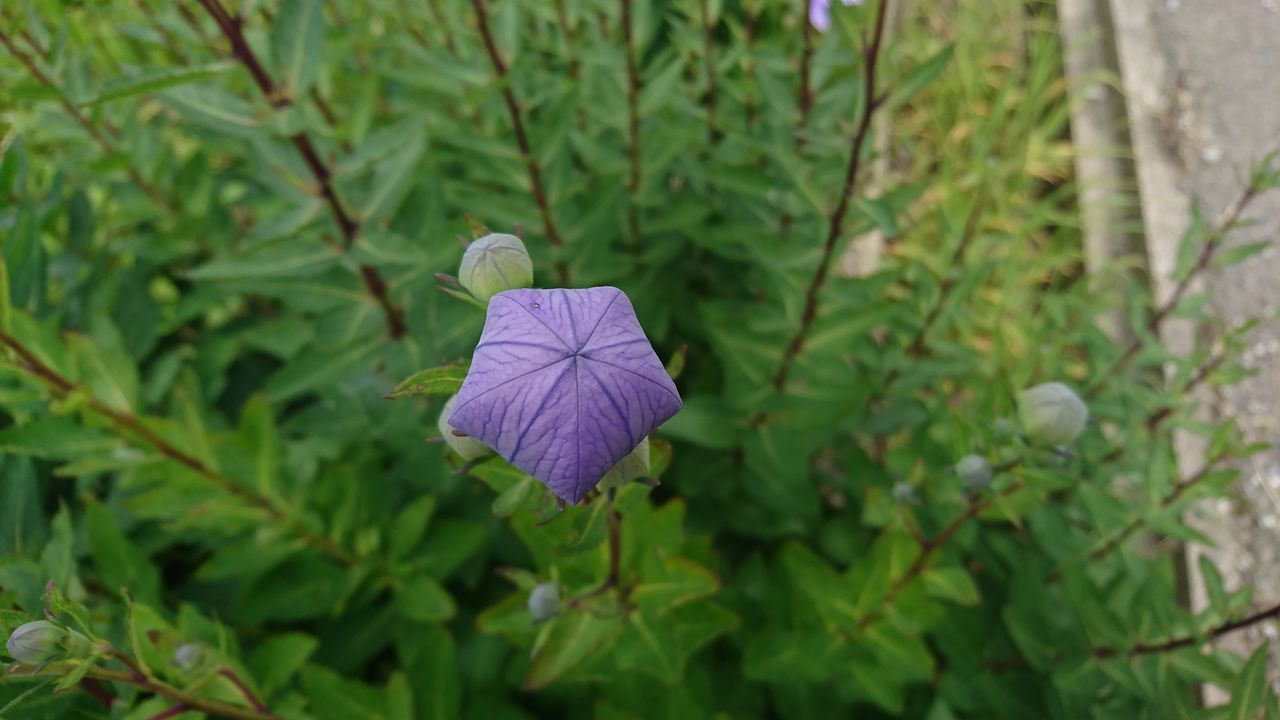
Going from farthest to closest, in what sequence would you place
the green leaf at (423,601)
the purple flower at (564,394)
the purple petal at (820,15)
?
the purple petal at (820,15) < the green leaf at (423,601) < the purple flower at (564,394)

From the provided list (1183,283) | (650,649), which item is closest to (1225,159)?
(1183,283)

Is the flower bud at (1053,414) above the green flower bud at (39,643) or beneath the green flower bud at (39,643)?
above

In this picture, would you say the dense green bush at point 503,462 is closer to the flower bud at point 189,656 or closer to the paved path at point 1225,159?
the flower bud at point 189,656

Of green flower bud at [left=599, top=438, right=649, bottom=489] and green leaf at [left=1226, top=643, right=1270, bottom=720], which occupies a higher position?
green flower bud at [left=599, top=438, right=649, bottom=489]

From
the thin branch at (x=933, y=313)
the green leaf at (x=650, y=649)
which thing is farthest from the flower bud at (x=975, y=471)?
the thin branch at (x=933, y=313)

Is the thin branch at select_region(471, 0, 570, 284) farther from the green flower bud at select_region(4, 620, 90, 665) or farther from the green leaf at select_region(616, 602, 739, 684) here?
the green flower bud at select_region(4, 620, 90, 665)

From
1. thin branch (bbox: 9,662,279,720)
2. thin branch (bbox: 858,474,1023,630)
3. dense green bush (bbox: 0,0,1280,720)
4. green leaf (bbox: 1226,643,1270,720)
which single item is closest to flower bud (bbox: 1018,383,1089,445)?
dense green bush (bbox: 0,0,1280,720)

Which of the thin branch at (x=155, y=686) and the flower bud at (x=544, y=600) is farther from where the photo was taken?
the flower bud at (x=544, y=600)

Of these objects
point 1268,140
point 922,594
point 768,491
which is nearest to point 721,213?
point 768,491
